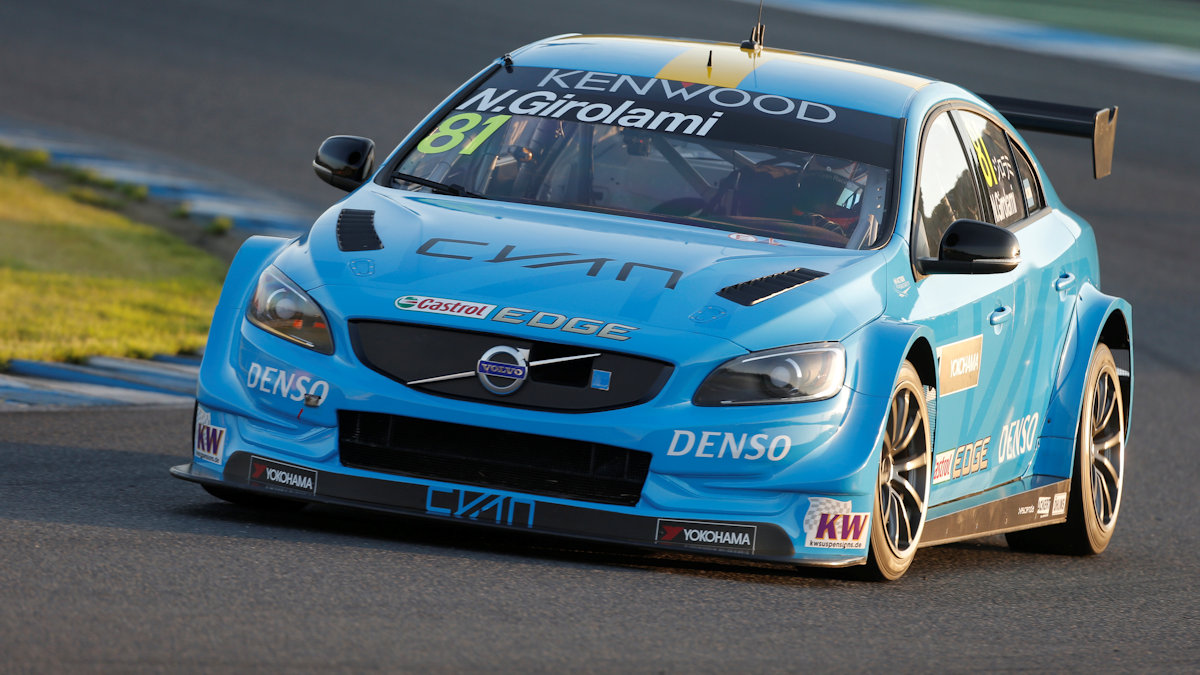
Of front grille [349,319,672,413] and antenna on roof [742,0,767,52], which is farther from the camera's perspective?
antenna on roof [742,0,767,52]

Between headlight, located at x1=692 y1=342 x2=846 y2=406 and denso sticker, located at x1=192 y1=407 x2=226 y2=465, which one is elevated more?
headlight, located at x1=692 y1=342 x2=846 y2=406

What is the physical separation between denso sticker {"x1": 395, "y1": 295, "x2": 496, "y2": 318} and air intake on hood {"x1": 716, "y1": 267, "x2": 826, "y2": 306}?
71cm

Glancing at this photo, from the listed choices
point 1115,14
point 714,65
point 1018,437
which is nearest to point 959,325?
point 1018,437

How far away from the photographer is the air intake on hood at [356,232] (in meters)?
5.73

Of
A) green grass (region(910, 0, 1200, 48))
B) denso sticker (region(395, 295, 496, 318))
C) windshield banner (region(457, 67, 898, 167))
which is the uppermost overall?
windshield banner (region(457, 67, 898, 167))

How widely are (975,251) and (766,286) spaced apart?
874 mm

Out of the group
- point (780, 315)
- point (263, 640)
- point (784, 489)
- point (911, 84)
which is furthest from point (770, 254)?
point (263, 640)

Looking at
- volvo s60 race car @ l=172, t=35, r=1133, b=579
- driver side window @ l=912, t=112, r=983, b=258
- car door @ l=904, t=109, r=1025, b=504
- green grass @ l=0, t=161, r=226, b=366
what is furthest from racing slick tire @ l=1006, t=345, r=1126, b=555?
green grass @ l=0, t=161, r=226, b=366

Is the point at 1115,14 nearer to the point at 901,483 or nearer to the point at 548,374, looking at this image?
the point at 901,483

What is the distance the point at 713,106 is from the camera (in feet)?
21.7

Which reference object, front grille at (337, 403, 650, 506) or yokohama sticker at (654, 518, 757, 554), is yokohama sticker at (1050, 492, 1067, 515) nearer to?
yokohama sticker at (654, 518, 757, 554)

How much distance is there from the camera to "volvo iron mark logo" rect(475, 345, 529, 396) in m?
5.20

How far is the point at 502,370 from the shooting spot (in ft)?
17.1

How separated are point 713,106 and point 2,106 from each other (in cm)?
1204
